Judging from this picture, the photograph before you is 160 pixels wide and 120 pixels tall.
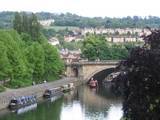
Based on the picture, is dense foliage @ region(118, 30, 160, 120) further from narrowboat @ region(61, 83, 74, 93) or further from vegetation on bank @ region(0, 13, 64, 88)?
narrowboat @ region(61, 83, 74, 93)

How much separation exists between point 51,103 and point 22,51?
34.5 feet

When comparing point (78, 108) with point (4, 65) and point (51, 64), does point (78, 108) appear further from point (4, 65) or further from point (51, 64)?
point (51, 64)

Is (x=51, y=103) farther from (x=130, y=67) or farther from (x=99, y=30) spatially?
(x=99, y=30)

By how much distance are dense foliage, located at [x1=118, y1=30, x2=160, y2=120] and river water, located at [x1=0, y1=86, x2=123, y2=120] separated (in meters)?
29.2

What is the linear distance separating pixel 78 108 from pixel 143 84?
40.3 metres

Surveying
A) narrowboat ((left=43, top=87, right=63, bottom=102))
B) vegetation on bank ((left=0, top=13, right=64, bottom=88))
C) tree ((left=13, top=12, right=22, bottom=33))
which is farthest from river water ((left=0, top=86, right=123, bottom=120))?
tree ((left=13, top=12, right=22, bottom=33))

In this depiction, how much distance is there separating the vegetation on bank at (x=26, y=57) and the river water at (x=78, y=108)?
12.3 feet

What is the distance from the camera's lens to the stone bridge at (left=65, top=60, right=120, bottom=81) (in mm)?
83375

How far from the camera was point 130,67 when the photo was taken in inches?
715

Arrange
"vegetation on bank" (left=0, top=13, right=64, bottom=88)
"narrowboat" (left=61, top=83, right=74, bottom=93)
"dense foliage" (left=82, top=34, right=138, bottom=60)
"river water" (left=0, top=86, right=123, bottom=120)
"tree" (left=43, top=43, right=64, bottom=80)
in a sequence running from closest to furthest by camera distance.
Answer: "river water" (left=0, top=86, right=123, bottom=120) → "vegetation on bank" (left=0, top=13, right=64, bottom=88) → "narrowboat" (left=61, top=83, right=74, bottom=93) → "tree" (left=43, top=43, right=64, bottom=80) → "dense foliage" (left=82, top=34, right=138, bottom=60)

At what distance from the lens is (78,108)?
57781 mm

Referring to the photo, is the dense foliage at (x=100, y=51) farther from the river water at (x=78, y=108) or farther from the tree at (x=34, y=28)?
the river water at (x=78, y=108)

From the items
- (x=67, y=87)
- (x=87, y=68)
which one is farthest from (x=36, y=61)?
(x=87, y=68)

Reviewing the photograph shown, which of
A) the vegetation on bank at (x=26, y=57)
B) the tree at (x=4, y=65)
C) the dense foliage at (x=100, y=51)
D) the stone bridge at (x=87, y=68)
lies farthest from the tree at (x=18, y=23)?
the tree at (x=4, y=65)
